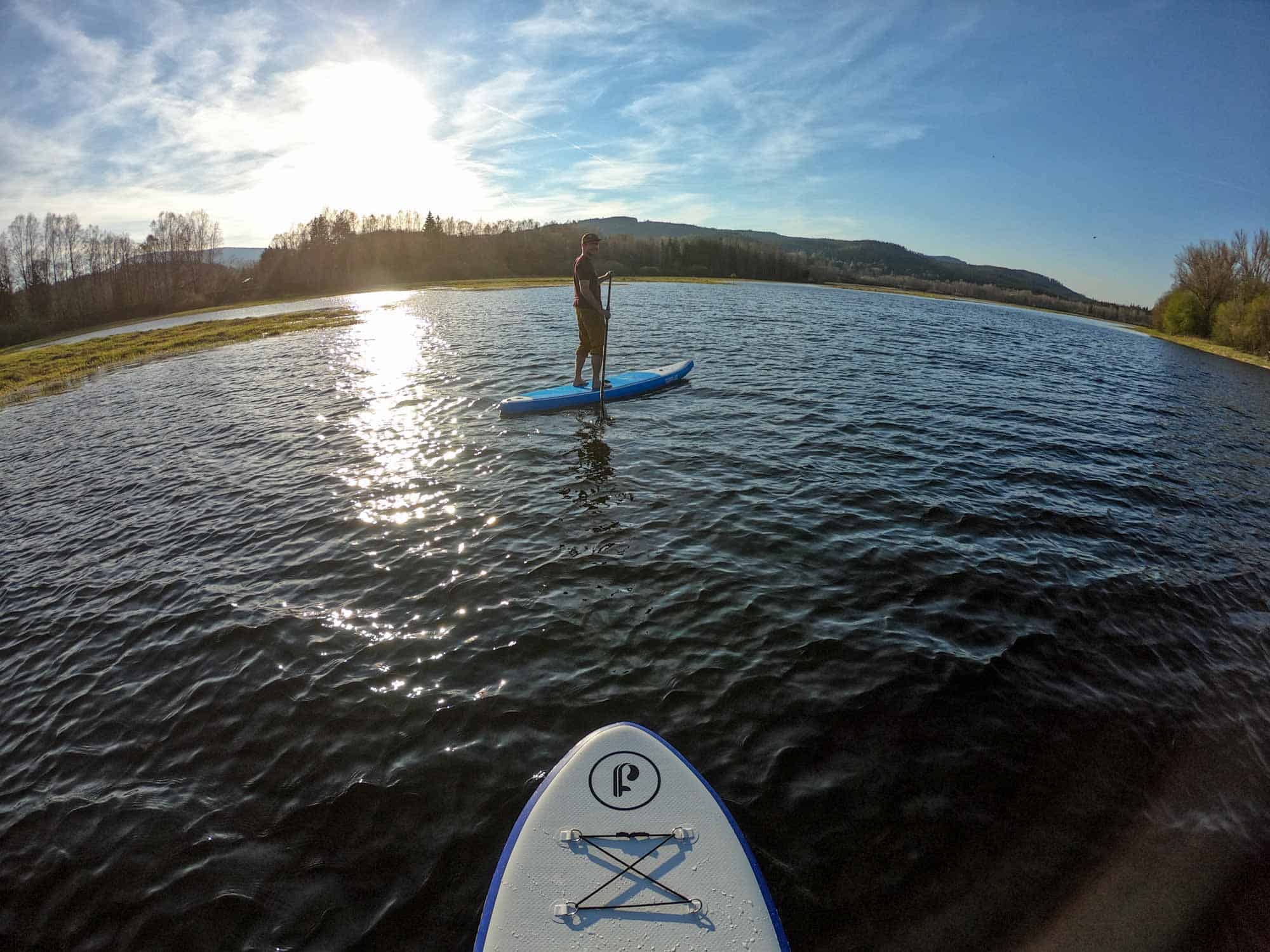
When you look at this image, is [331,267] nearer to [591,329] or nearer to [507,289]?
[507,289]

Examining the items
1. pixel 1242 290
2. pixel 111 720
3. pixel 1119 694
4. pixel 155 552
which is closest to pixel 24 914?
pixel 111 720

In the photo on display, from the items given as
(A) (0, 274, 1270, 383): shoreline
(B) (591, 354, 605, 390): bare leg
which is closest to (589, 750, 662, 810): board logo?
(B) (591, 354, 605, 390): bare leg

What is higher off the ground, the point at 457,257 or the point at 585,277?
the point at 457,257

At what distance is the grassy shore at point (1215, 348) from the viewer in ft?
142

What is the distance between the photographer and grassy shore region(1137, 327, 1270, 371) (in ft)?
142

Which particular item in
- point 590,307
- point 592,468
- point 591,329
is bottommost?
point 592,468

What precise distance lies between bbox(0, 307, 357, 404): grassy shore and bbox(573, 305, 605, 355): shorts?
2704cm

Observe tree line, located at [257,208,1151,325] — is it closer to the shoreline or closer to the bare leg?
the shoreline

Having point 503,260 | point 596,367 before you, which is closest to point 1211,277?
point 596,367

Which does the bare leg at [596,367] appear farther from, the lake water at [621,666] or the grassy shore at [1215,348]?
the grassy shore at [1215,348]

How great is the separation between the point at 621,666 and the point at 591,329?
12.0 metres

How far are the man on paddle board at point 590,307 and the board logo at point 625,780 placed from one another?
1257cm

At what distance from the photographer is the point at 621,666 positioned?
7383 millimetres

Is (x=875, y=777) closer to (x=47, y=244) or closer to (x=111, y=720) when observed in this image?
(x=111, y=720)
